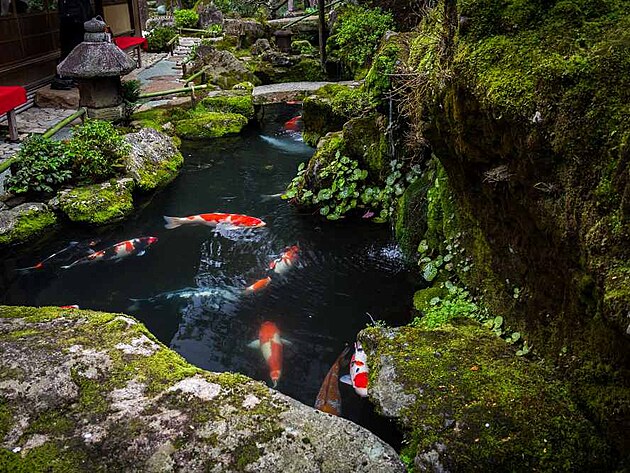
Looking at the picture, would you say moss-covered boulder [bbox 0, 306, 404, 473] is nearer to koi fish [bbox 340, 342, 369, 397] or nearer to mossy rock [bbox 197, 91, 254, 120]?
koi fish [bbox 340, 342, 369, 397]

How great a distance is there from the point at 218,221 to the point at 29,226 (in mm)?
2634

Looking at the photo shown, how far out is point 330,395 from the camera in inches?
192

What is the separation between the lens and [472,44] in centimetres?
446

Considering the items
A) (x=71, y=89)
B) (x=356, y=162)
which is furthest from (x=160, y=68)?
(x=356, y=162)

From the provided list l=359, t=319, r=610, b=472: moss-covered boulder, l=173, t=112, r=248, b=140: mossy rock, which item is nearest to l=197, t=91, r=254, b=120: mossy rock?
l=173, t=112, r=248, b=140: mossy rock

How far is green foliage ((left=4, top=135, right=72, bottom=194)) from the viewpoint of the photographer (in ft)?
27.3

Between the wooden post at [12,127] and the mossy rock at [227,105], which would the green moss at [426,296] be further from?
the mossy rock at [227,105]

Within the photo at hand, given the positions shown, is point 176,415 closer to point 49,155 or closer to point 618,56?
point 618,56

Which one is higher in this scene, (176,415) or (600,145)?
(600,145)

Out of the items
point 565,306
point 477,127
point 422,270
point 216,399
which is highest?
point 477,127

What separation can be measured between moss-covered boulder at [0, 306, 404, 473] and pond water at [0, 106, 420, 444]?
1.13 metres

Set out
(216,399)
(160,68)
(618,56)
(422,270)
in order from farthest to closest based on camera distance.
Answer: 1. (160,68)
2. (422,270)
3. (216,399)
4. (618,56)

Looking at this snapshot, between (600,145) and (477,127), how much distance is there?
1.28 meters

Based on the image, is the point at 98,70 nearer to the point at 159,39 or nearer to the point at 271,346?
the point at 271,346
